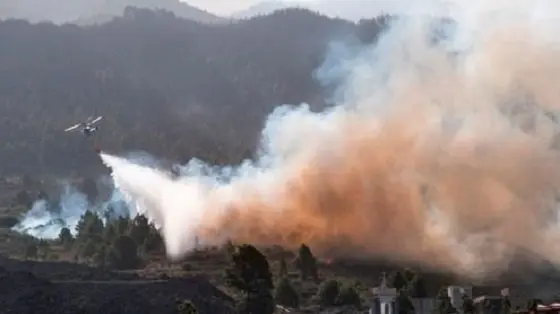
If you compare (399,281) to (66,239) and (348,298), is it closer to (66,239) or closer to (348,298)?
(348,298)

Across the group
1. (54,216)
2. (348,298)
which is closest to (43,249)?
(54,216)

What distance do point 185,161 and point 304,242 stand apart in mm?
86461

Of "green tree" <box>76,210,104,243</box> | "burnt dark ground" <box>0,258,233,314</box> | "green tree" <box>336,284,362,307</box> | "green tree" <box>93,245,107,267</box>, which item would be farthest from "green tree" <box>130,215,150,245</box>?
"green tree" <box>336,284,362,307</box>

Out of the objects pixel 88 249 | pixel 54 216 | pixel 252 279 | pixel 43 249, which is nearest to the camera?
pixel 252 279

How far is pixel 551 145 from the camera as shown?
268 ft

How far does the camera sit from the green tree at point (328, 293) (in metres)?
80.4

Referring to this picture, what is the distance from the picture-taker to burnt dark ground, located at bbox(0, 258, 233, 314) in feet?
239

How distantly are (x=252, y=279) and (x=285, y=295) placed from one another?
30.0ft

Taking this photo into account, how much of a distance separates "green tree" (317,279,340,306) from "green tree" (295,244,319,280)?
19.1 ft

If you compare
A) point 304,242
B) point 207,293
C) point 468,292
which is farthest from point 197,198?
point 468,292

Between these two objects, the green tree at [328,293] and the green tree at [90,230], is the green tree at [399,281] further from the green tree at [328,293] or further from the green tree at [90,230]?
the green tree at [90,230]

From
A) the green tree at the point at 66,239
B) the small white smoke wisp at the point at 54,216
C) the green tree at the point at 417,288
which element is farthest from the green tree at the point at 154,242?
the green tree at the point at 417,288

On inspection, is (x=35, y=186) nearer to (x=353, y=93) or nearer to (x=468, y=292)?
(x=353, y=93)

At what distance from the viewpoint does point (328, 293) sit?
80625 mm
